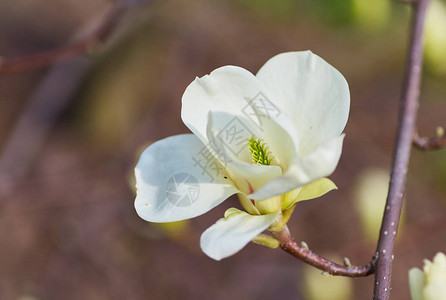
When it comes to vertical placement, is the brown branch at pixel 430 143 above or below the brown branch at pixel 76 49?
below

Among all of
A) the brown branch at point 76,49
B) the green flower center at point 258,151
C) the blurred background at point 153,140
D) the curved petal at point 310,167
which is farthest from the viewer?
the blurred background at point 153,140

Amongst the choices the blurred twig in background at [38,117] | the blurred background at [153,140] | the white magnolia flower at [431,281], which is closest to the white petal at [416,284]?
the white magnolia flower at [431,281]

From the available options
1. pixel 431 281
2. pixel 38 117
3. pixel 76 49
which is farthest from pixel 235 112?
pixel 38 117

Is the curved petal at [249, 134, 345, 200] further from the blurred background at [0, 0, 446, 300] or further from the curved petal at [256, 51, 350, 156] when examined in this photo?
the blurred background at [0, 0, 446, 300]

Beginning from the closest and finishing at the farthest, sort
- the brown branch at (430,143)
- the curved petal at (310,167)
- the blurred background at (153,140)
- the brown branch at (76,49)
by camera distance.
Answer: the curved petal at (310,167) → the brown branch at (430,143) → the brown branch at (76,49) → the blurred background at (153,140)

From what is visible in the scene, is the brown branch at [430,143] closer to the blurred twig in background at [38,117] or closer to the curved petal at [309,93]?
the curved petal at [309,93]

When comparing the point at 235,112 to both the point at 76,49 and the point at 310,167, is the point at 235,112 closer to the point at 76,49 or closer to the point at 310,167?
the point at 310,167

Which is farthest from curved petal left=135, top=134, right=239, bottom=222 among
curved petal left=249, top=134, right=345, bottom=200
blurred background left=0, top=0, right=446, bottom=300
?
blurred background left=0, top=0, right=446, bottom=300
